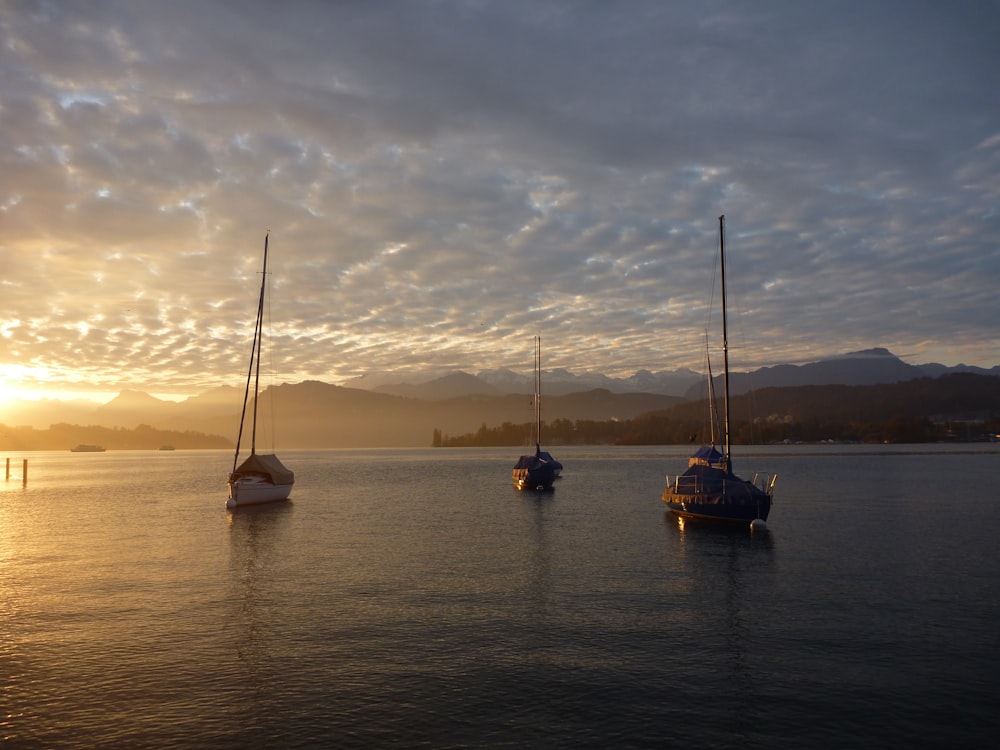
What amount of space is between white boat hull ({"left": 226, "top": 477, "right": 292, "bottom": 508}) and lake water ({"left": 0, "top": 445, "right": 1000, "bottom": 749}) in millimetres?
14766

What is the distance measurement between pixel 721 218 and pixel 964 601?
3241cm

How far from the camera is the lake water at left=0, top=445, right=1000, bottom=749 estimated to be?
15156 millimetres

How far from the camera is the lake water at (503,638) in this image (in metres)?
15.2

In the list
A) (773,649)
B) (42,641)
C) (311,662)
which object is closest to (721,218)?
(773,649)

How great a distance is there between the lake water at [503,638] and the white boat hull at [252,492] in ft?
48.4

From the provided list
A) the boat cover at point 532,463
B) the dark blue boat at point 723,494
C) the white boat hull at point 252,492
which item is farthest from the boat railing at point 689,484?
the white boat hull at point 252,492

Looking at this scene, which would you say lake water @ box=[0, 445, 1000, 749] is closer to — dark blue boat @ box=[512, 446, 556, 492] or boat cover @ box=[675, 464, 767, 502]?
boat cover @ box=[675, 464, 767, 502]

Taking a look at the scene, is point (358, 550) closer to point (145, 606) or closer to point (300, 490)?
point (145, 606)

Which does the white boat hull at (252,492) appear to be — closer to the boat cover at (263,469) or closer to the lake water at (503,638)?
the boat cover at (263,469)

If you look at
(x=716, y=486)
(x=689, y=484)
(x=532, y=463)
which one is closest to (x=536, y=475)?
(x=532, y=463)

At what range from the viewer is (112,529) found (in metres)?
50.0

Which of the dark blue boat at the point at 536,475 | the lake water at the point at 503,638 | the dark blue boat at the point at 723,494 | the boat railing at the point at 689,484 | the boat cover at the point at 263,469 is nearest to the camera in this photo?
the lake water at the point at 503,638

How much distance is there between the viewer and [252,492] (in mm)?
63188

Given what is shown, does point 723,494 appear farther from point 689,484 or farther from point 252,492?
point 252,492
